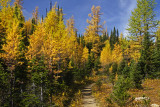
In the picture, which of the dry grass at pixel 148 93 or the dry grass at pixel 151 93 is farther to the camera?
the dry grass at pixel 148 93

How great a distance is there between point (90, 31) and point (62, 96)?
25886mm

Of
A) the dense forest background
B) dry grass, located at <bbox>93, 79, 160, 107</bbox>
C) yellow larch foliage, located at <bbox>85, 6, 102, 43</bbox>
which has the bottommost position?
dry grass, located at <bbox>93, 79, 160, 107</bbox>

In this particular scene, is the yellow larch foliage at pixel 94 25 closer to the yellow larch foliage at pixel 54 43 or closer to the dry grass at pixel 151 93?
the yellow larch foliage at pixel 54 43

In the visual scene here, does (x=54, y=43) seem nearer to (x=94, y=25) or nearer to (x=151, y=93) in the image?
(x=151, y=93)

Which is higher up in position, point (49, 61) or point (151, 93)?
point (49, 61)

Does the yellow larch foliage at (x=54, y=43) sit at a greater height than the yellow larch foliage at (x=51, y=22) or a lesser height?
lesser

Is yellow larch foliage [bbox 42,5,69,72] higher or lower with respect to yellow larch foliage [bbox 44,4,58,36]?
lower

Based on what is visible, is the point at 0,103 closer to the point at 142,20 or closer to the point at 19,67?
the point at 19,67

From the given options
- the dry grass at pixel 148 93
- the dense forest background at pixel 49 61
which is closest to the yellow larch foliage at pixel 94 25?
the dense forest background at pixel 49 61

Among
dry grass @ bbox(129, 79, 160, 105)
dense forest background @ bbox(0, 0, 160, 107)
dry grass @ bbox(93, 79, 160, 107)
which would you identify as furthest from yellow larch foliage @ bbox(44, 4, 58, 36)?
dry grass @ bbox(129, 79, 160, 105)

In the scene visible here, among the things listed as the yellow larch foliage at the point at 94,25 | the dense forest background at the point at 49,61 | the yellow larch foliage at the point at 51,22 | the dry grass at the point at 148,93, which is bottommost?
the dry grass at the point at 148,93

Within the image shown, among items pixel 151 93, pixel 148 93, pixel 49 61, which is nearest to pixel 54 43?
pixel 49 61

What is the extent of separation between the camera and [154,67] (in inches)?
659

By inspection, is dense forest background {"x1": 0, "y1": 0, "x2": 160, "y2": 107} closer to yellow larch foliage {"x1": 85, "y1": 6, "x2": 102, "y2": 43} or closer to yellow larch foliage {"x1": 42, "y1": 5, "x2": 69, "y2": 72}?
yellow larch foliage {"x1": 42, "y1": 5, "x2": 69, "y2": 72}
